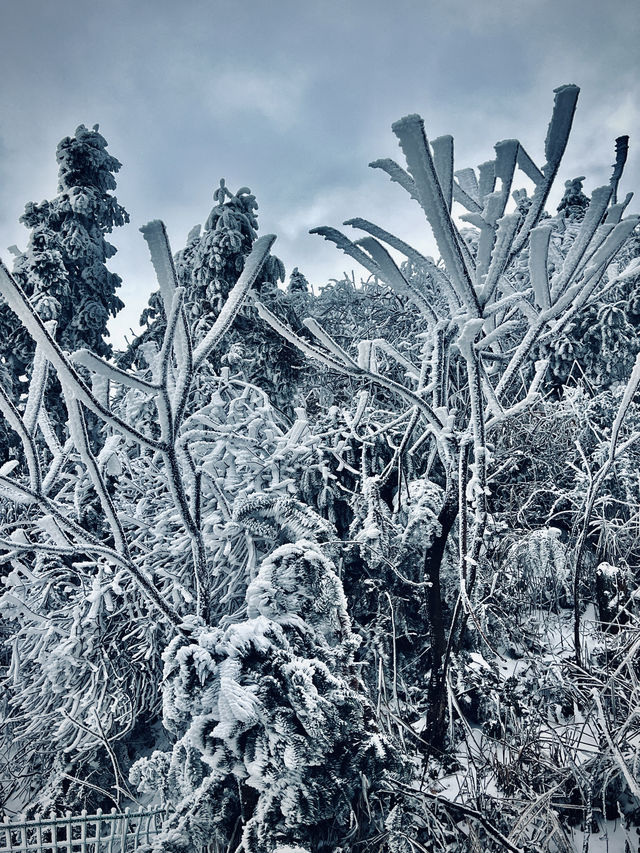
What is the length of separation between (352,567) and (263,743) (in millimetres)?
3364

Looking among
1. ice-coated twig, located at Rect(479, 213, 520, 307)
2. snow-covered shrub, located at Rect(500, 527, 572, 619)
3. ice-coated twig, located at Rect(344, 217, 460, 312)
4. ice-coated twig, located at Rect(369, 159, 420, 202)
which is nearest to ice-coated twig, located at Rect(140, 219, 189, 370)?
ice-coated twig, located at Rect(344, 217, 460, 312)

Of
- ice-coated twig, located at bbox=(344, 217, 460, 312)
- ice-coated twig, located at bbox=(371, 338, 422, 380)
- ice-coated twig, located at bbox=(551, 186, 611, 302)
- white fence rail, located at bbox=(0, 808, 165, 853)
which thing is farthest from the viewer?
white fence rail, located at bbox=(0, 808, 165, 853)

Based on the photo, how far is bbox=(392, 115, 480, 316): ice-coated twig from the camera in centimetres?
154

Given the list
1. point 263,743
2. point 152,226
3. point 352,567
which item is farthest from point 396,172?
point 352,567

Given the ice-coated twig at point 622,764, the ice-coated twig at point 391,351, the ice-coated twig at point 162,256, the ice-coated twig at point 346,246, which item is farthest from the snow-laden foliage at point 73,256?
the ice-coated twig at point 622,764

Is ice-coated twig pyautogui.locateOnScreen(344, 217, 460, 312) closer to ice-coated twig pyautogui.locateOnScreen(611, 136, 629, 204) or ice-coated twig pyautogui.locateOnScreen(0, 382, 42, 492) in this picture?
ice-coated twig pyautogui.locateOnScreen(611, 136, 629, 204)

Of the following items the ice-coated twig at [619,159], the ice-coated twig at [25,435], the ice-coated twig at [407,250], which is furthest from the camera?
the ice-coated twig at [407,250]

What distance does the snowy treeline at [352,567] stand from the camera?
1972mm

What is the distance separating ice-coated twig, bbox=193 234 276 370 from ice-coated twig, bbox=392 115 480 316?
65 cm

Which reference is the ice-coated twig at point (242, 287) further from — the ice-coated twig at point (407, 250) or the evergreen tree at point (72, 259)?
the evergreen tree at point (72, 259)

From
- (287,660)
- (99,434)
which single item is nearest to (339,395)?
(99,434)

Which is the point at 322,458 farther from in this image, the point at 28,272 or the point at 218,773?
the point at 28,272

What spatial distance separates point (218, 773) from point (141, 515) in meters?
4.11

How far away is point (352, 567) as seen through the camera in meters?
5.21
